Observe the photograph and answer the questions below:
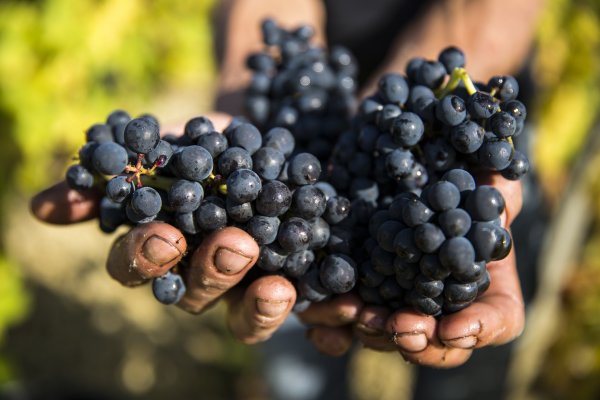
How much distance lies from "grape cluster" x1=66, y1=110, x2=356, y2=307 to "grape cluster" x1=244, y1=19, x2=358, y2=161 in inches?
9.5

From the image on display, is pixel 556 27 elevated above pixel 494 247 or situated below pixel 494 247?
above

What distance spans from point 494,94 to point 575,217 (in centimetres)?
154

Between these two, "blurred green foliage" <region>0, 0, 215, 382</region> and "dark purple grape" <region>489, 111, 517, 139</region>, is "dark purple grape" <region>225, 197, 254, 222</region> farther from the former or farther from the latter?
"blurred green foliage" <region>0, 0, 215, 382</region>

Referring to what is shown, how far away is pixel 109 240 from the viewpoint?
3.79 metres

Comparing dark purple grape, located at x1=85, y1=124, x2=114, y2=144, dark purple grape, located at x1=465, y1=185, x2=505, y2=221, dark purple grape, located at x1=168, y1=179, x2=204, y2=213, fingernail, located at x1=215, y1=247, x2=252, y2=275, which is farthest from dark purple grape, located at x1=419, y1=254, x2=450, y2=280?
dark purple grape, located at x1=85, y1=124, x2=114, y2=144

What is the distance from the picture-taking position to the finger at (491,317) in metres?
1.14

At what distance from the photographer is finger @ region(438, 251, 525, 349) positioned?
1.14m

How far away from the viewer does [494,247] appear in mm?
1055

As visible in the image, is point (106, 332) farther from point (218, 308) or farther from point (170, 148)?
point (170, 148)

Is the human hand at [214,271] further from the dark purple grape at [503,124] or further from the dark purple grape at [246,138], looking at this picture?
the dark purple grape at [503,124]

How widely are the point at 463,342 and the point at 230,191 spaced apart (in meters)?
0.52

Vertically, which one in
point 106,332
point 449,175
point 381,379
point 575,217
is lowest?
point 106,332

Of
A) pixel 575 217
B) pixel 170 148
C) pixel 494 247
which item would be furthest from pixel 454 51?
pixel 575 217

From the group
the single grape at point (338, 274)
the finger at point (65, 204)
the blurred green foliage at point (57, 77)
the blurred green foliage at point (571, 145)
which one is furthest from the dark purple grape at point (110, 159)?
the blurred green foliage at point (571, 145)
